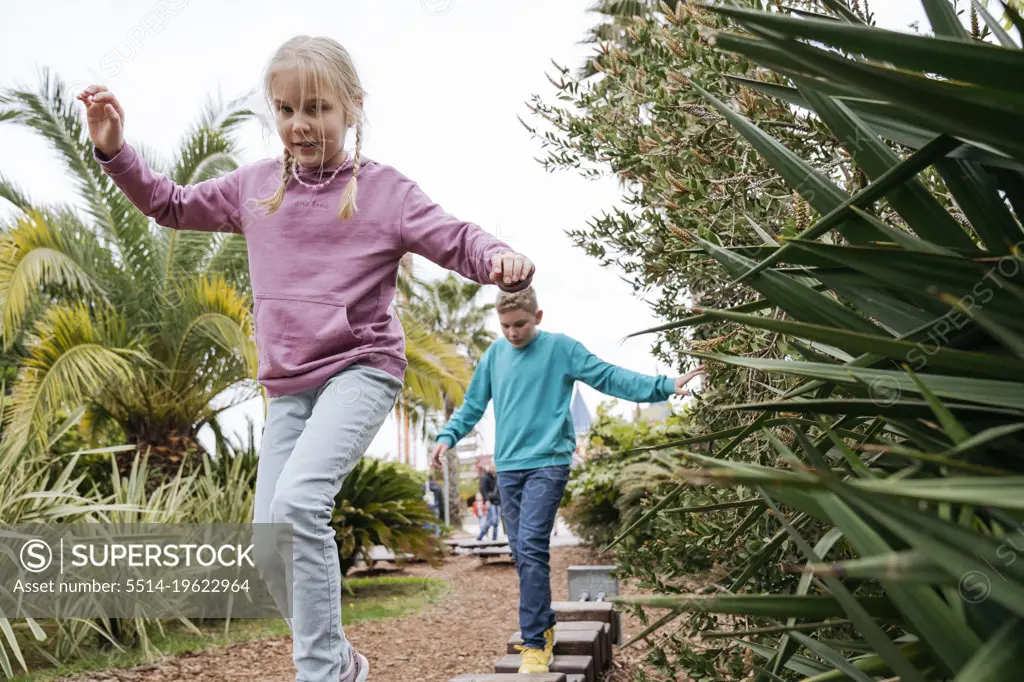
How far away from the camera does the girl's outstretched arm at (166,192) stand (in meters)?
2.60

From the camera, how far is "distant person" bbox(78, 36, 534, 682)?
2328 millimetres

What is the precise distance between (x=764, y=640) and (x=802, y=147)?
1.34 meters

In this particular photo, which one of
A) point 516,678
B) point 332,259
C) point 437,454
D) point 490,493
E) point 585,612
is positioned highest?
point 332,259

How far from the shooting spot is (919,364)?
37.9 inches

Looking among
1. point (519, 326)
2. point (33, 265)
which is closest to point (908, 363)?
point (519, 326)

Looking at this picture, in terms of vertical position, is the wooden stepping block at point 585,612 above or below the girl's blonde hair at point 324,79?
below

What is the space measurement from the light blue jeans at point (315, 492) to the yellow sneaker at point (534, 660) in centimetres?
116

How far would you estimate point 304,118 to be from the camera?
2.50m

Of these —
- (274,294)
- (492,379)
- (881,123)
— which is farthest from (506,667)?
(881,123)

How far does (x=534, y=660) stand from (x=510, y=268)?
201 cm

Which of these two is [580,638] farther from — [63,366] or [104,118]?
[63,366]

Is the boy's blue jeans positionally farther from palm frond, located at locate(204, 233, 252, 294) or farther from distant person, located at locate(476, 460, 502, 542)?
distant person, located at locate(476, 460, 502, 542)

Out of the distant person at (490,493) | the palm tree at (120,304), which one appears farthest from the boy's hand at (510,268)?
the distant person at (490,493)

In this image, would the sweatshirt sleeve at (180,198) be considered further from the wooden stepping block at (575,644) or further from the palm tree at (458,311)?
the palm tree at (458,311)
